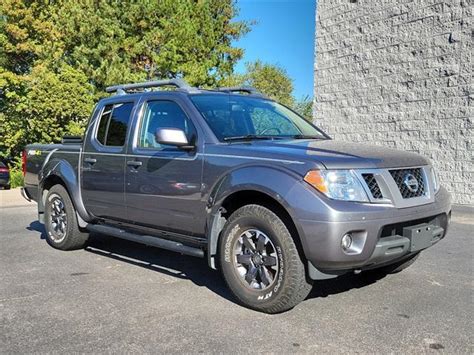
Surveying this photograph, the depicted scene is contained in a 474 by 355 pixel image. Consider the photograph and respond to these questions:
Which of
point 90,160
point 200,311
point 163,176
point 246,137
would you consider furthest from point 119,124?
point 200,311

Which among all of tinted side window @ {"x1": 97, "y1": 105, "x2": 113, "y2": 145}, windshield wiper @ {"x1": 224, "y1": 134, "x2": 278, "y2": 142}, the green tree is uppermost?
the green tree

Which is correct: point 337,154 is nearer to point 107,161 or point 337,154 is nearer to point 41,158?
point 107,161

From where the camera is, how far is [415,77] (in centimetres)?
1112

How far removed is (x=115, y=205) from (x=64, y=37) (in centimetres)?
1730

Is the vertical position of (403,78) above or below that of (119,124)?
above

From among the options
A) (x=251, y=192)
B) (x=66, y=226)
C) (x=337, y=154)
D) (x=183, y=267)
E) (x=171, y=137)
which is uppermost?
(x=171, y=137)

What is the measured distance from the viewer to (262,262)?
4.07 m

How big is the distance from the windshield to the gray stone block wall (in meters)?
6.08

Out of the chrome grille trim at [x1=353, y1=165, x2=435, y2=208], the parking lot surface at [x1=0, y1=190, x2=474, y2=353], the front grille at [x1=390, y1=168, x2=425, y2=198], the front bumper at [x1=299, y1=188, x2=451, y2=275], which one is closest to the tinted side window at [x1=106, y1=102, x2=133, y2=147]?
the parking lot surface at [x1=0, y1=190, x2=474, y2=353]

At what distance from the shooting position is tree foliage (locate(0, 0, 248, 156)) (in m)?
19.0

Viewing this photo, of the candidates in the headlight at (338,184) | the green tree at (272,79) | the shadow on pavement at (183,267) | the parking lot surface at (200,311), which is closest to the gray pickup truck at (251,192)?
the headlight at (338,184)

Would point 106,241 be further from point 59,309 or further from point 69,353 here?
point 69,353

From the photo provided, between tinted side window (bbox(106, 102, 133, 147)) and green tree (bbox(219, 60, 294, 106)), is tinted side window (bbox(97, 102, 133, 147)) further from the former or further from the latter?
green tree (bbox(219, 60, 294, 106))

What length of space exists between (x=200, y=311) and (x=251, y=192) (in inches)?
42.1
